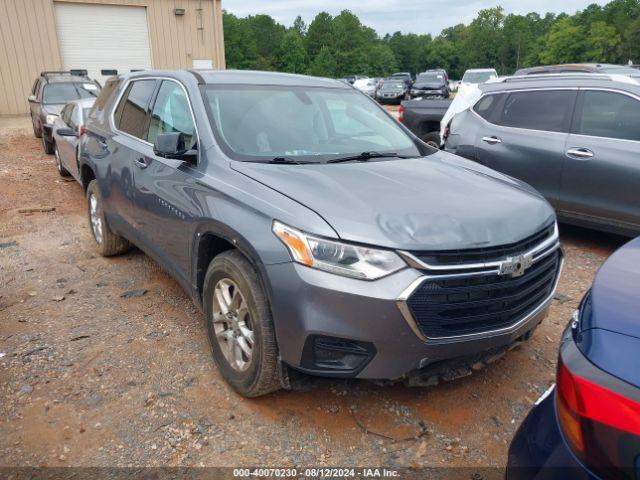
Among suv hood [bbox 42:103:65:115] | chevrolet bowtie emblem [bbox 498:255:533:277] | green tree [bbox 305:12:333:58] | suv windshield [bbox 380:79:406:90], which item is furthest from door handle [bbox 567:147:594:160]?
green tree [bbox 305:12:333:58]

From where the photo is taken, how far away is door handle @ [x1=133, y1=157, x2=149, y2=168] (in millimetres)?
3580

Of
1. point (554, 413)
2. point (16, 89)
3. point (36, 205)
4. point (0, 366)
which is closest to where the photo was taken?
point (554, 413)

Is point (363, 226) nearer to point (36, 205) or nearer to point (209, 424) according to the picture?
point (209, 424)

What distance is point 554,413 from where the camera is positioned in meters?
1.48

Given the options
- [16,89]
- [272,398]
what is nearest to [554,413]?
[272,398]

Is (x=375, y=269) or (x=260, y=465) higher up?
(x=375, y=269)

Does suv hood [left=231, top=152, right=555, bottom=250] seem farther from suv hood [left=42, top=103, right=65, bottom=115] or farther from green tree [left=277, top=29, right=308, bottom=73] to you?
green tree [left=277, top=29, right=308, bottom=73]

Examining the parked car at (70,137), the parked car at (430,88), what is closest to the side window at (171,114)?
the parked car at (70,137)

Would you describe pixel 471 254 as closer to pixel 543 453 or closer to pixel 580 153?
pixel 543 453

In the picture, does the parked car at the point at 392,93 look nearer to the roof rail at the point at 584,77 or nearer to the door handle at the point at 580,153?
the roof rail at the point at 584,77

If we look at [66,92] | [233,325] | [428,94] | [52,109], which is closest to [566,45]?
[428,94]

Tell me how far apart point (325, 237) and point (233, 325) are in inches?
33.2

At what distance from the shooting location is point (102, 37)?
65.2 feet

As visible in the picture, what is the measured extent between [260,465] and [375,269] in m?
1.08
